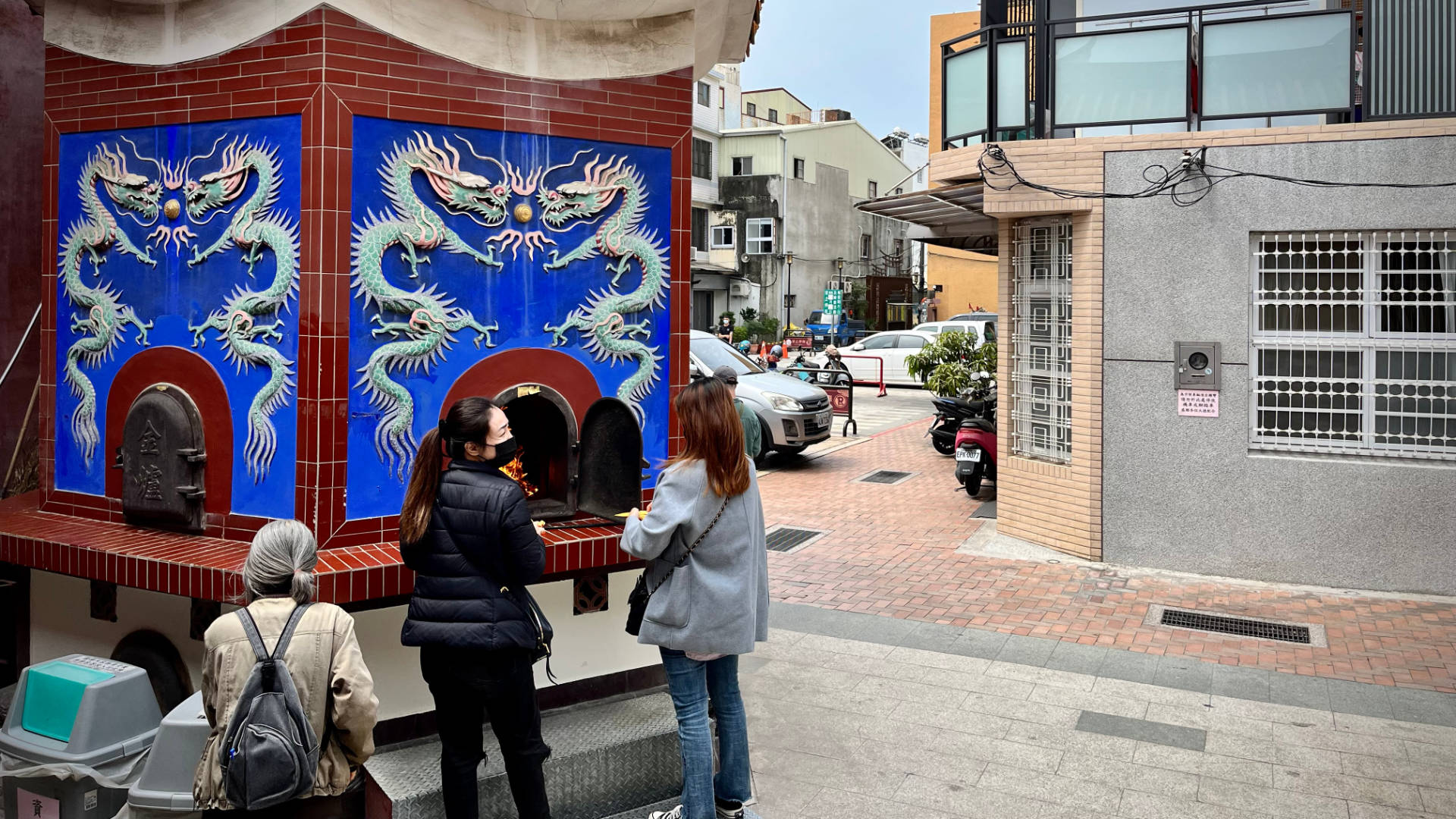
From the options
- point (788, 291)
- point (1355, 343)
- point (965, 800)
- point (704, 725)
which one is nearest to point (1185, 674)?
point (965, 800)

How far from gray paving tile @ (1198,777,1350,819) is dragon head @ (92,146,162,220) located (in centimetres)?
556

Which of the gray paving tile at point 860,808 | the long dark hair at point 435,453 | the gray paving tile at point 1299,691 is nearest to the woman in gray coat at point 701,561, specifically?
the gray paving tile at point 860,808

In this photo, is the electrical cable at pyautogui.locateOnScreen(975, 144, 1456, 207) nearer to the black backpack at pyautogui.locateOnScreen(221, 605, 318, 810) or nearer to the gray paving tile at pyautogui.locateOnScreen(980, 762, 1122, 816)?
the gray paving tile at pyautogui.locateOnScreen(980, 762, 1122, 816)

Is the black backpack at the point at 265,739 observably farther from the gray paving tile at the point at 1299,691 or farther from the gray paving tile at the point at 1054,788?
the gray paving tile at the point at 1299,691

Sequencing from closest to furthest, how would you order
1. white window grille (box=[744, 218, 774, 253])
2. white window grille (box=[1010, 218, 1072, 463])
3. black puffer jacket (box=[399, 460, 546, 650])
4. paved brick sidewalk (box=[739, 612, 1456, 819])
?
black puffer jacket (box=[399, 460, 546, 650]) < paved brick sidewalk (box=[739, 612, 1456, 819]) < white window grille (box=[1010, 218, 1072, 463]) < white window grille (box=[744, 218, 774, 253])

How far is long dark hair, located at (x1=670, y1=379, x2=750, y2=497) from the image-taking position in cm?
425

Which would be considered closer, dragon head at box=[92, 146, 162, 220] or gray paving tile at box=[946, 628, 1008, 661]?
dragon head at box=[92, 146, 162, 220]

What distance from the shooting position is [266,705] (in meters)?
3.39

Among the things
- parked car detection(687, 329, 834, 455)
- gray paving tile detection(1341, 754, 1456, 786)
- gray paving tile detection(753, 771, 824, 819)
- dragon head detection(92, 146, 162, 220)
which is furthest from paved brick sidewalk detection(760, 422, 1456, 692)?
dragon head detection(92, 146, 162, 220)

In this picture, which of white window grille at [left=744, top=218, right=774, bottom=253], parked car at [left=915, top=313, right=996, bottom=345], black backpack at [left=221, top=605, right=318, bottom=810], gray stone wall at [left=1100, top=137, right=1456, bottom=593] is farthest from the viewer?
white window grille at [left=744, top=218, right=774, bottom=253]

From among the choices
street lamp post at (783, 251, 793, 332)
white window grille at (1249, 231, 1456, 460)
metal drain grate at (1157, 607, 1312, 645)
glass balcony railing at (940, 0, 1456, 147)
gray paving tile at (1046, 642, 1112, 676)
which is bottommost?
gray paving tile at (1046, 642, 1112, 676)

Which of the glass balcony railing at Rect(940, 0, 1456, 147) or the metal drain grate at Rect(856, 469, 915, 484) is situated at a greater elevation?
the glass balcony railing at Rect(940, 0, 1456, 147)

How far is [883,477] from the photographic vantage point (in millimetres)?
14109

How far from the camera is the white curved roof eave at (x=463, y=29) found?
495cm
